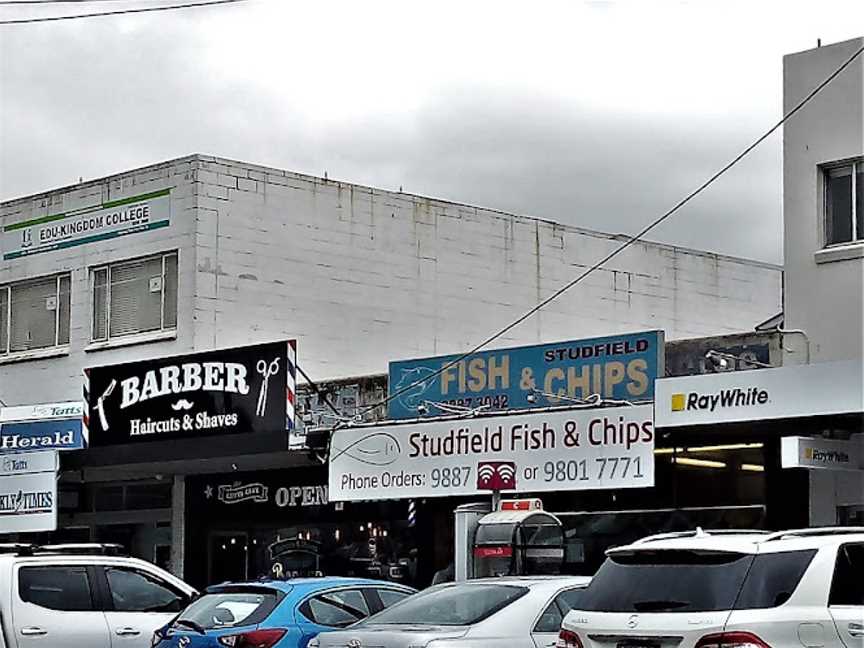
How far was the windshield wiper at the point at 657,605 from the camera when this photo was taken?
10141mm

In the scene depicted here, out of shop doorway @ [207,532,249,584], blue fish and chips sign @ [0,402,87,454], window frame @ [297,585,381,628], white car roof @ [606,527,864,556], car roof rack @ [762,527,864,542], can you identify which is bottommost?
shop doorway @ [207,532,249,584]

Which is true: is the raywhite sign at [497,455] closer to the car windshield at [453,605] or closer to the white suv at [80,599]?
the white suv at [80,599]

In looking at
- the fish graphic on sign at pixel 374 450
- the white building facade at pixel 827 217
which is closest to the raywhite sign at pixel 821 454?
the white building facade at pixel 827 217

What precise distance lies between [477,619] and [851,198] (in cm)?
846

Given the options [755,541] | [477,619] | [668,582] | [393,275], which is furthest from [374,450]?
[755,541]

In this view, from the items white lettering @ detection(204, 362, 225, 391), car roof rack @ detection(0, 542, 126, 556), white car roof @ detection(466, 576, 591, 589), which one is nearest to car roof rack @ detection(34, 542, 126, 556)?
car roof rack @ detection(0, 542, 126, 556)

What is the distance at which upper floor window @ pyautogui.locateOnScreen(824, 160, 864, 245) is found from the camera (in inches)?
759

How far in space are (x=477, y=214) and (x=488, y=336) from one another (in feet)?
7.25

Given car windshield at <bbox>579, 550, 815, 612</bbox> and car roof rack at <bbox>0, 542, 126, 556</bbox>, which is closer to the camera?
car windshield at <bbox>579, 550, 815, 612</bbox>

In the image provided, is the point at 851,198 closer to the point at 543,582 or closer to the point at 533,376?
the point at 533,376

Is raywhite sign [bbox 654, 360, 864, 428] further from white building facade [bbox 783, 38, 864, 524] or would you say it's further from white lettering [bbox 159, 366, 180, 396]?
white lettering [bbox 159, 366, 180, 396]

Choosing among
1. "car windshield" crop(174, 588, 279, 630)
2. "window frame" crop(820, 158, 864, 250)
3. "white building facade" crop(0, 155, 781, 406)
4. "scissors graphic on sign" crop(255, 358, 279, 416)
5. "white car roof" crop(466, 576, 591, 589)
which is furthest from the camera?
"white building facade" crop(0, 155, 781, 406)

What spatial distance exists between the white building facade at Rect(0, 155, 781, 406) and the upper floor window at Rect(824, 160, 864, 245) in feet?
36.3

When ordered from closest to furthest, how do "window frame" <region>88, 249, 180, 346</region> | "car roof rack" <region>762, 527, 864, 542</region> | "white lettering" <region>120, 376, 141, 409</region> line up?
"car roof rack" <region>762, 527, 864, 542</region>, "white lettering" <region>120, 376, 141, 409</region>, "window frame" <region>88, 249, 180, 346</region>
